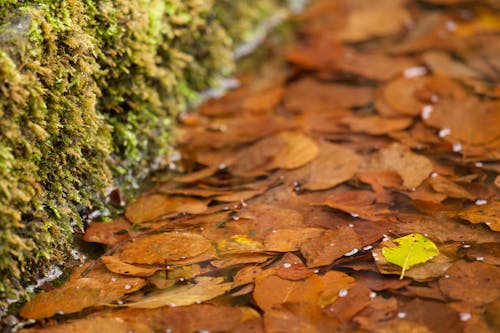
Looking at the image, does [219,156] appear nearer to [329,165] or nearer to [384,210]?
[329,165]

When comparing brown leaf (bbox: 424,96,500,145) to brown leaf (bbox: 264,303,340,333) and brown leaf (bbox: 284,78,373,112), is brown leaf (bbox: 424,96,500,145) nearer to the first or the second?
brown leaf (bbox: 284,78,373,112)

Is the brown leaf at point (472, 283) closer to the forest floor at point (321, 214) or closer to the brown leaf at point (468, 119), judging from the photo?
the forest floor at point (321, 214)

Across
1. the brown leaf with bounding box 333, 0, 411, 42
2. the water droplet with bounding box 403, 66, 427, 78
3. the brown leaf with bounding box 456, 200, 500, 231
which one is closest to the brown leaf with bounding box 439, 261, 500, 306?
the brown leaf with bounding box 456, 200, 500, 231

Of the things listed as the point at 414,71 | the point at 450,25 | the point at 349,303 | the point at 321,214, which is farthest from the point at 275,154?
the point at 450,25

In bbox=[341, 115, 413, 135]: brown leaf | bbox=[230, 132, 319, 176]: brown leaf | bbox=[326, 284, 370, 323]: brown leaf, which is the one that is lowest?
bbox=[326, 284, 370, 323]: brown leaf

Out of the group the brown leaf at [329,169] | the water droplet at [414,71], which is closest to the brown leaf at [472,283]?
the brown leaf at [329,169]

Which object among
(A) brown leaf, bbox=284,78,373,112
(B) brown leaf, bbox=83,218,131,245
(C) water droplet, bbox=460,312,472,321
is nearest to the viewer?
(C) water droplet, bbox=460,312,472,321
